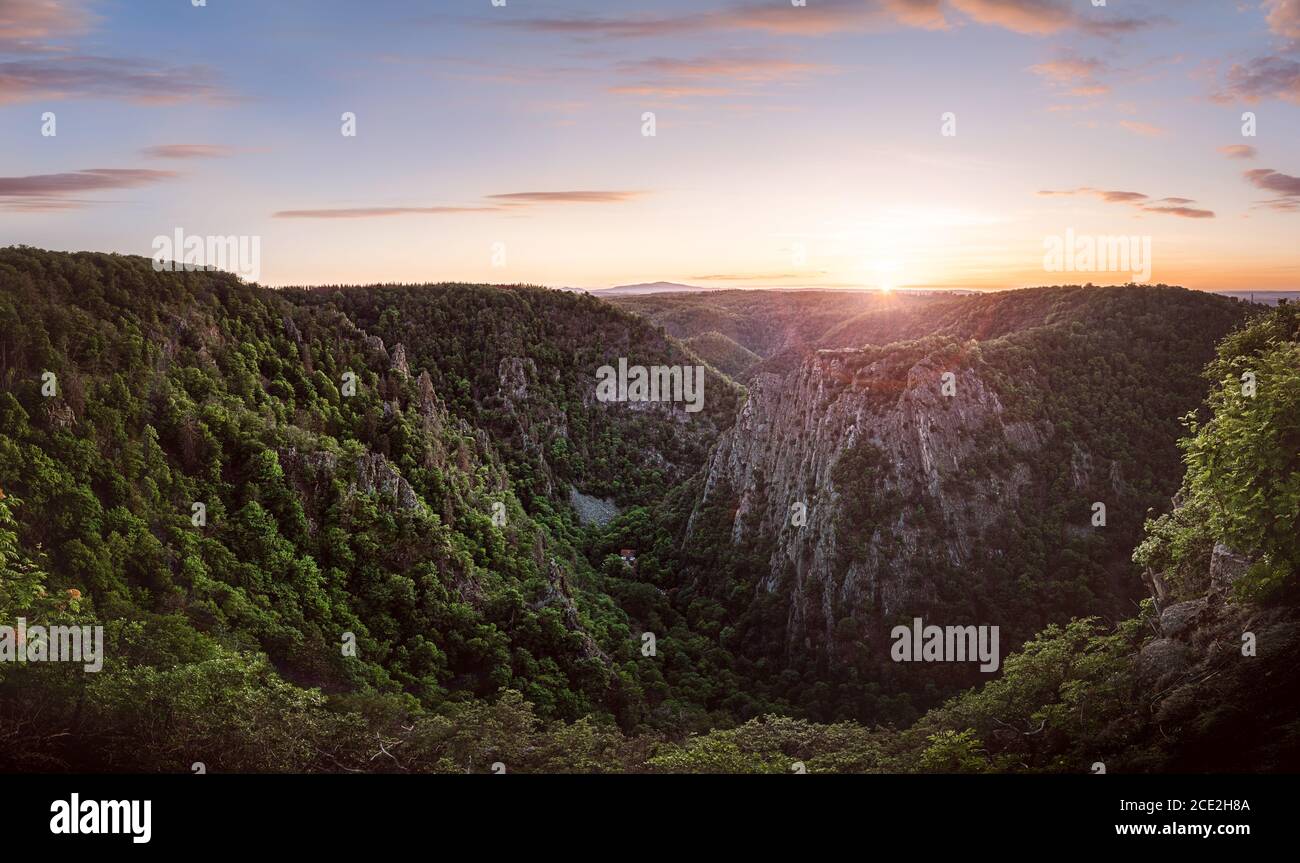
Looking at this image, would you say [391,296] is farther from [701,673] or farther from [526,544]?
[701,673]

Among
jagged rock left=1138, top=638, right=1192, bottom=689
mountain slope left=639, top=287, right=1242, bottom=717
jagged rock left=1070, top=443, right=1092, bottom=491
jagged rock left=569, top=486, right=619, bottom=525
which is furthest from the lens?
jagged rock left=569, top=486, right=619, bottom=525

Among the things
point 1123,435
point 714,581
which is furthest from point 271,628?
point 1123,435

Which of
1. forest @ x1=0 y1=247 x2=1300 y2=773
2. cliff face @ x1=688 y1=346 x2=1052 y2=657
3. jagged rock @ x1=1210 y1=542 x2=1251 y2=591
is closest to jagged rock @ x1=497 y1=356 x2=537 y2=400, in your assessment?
forest @ x1=0 y1=247 x2=1300 y2=773

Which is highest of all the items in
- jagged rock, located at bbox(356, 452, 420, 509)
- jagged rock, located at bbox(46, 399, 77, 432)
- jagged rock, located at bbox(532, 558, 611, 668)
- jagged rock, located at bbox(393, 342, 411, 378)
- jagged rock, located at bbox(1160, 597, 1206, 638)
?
jagged rock, located at bbox(393, 342, 411, 378)

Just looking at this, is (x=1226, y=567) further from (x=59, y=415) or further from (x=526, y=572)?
(x=59, y=415)

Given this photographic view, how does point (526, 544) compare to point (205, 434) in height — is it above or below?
below

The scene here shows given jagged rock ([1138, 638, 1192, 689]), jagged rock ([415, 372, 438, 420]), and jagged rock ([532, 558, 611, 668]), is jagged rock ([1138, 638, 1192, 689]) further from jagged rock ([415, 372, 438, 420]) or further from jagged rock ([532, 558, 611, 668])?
jagged rock ([415, 372, 438, 420])
